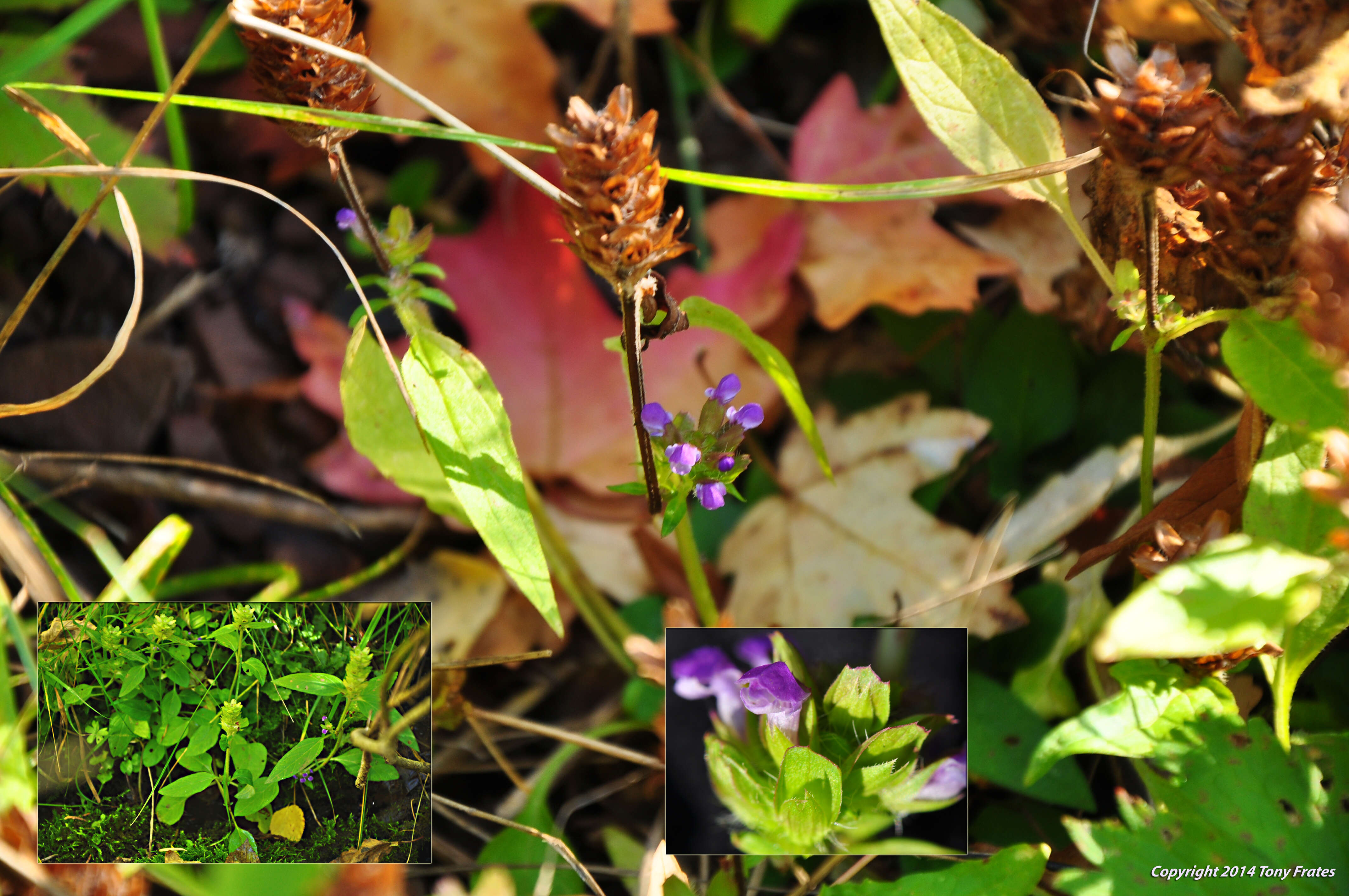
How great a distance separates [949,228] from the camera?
1.30 metres

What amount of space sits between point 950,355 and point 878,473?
0.19 m

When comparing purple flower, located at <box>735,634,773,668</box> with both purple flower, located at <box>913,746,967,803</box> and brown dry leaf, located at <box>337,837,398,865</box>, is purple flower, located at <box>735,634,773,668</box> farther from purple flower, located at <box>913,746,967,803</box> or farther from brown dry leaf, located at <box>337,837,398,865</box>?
brown dry leaf, located at <box>337,837,398,865</box>

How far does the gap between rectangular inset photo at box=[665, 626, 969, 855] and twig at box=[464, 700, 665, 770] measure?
4.2 inches

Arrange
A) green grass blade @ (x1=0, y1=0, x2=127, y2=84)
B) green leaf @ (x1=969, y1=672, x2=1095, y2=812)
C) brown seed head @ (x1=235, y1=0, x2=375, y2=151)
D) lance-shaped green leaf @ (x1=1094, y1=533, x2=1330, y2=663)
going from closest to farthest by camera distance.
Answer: lance-shaped green leaf @ (x1=1094, y1=533, x2=1330, y2=663) → brown seed head @ (x1=235, y1=0, x2=375, y2=151) → green leaf @ (x1=969, y1=672, x2=1095, y2=812) → green grass blade @ (x1=0, y1=0, x2=127, y2=84)

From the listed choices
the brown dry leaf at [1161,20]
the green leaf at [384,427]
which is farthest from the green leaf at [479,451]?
the brown dry leaf at [1161,20]

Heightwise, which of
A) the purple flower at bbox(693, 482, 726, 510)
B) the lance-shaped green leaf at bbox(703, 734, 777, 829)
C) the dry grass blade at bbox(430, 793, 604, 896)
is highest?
the purple flower at bbox(693, 482, 726, 510)

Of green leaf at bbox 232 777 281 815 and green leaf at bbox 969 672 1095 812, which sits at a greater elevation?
green leaf at bbox 232 777 281 815

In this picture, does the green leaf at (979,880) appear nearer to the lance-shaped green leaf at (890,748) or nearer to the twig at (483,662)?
the lance-shaped green leaf at (890,748)

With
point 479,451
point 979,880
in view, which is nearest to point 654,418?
point 479,451

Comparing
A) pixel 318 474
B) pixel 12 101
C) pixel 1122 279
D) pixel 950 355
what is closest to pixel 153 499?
pixel 318 474

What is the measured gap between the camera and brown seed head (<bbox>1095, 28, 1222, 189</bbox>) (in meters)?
0.65

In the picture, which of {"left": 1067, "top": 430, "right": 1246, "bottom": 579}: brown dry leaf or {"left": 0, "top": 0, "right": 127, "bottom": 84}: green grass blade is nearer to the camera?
{"left": 1067, "top": 430, "right": 1246, "bottom": 579}: brown dry leaf

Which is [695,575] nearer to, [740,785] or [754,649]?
[754,649]
